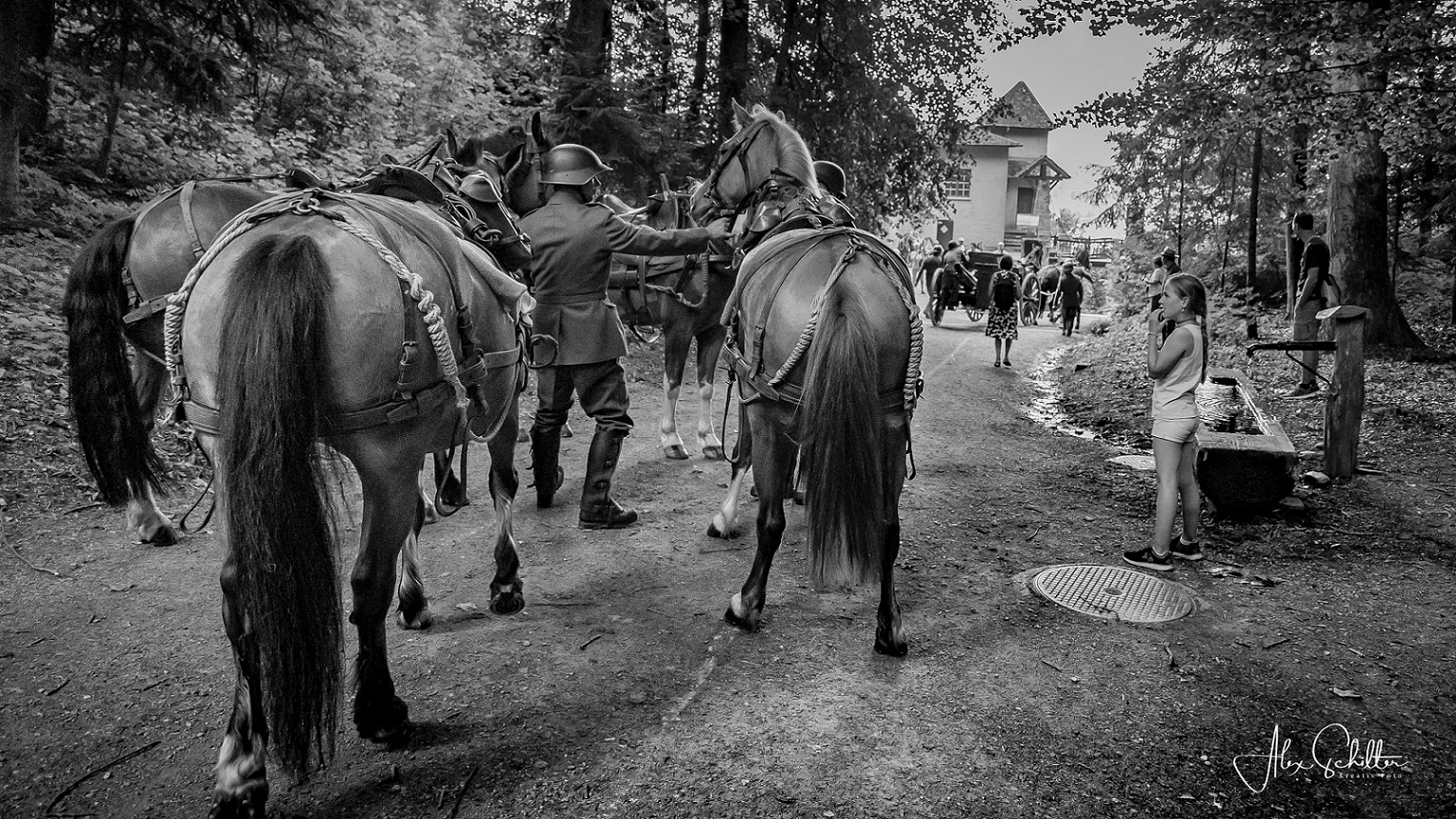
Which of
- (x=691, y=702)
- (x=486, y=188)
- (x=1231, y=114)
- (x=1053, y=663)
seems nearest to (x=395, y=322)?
(x=691, y=702)

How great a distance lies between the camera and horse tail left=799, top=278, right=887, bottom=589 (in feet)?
12.4

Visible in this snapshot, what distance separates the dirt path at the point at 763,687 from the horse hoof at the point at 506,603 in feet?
0.29

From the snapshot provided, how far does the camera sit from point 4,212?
905 cm

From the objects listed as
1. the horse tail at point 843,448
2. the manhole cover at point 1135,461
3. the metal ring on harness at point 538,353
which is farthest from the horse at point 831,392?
the manhole cover at point 1135,461

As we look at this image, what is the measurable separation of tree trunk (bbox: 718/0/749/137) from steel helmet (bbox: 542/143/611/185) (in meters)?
8.30

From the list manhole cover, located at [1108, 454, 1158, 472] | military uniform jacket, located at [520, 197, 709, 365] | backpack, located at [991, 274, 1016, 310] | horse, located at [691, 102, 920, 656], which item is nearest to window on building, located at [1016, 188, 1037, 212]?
backpack, located at [991, 274, 1016, 310]

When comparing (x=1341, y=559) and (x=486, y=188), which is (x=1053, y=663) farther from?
(x=486, y=188)

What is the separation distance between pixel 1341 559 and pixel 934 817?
396 centimetres

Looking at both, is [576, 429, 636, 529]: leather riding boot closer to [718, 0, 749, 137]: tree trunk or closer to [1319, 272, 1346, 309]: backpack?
[718, 0, 749, 137]: tree trunk

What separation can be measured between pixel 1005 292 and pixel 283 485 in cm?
1405

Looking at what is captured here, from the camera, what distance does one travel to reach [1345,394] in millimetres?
6820

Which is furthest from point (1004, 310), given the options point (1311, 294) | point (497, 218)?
point (497, 218)

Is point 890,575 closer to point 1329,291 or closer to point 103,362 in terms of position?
point 103,362

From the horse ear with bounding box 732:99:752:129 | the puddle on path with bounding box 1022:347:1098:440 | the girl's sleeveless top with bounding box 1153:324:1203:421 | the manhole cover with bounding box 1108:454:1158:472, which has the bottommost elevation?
the manhole cover with bounding box 1108:454:1158:472
